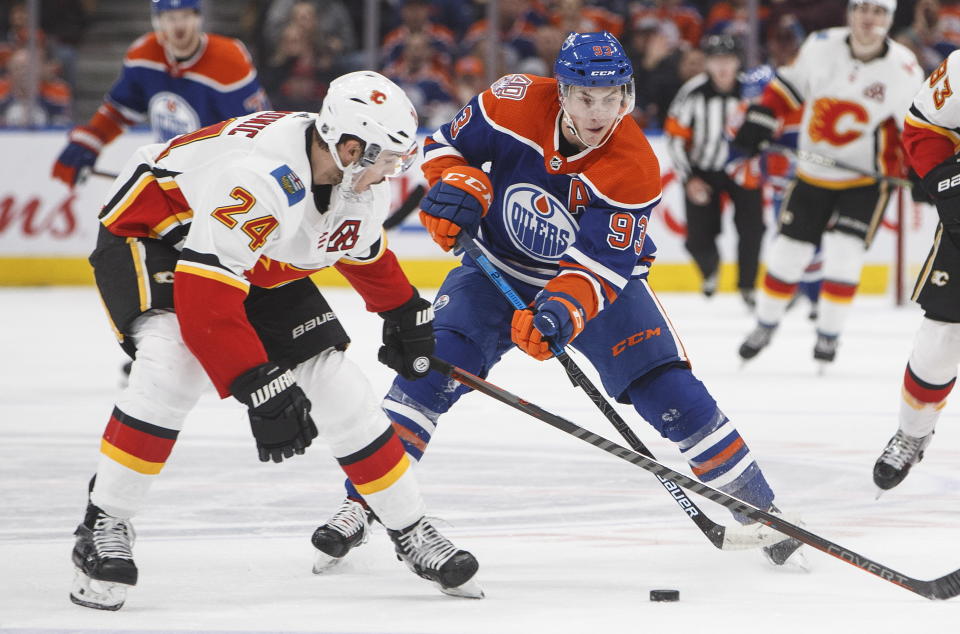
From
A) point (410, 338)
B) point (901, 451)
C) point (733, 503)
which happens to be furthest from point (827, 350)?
point (410, 338)

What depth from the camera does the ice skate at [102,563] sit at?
8.48ft

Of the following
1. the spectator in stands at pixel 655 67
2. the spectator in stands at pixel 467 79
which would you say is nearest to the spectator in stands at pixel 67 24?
the spectator in stands at pixel 467 79

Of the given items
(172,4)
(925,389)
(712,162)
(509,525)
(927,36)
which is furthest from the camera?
(927,36)

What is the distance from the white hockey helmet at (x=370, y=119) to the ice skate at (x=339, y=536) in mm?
747

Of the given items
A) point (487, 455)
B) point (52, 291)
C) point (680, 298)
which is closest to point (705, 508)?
point (487, 455)

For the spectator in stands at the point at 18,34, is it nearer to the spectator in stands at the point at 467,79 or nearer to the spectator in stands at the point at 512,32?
the spectator in stands at the point at 467,79

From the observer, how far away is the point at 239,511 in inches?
137

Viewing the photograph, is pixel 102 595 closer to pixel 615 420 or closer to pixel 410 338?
pixel 410 338

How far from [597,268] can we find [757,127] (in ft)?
11.1

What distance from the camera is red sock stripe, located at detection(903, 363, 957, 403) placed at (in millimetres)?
3611

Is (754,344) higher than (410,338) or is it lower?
lower

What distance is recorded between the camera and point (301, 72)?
8859 mm

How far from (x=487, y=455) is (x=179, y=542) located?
4.19 feet

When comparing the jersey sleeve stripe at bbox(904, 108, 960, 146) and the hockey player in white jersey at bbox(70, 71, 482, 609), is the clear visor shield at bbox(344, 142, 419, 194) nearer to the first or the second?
the hockey player in white jersey at bbox(70, 71, 482, 609)
